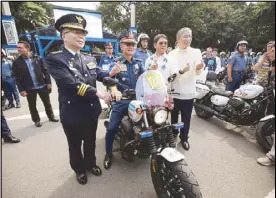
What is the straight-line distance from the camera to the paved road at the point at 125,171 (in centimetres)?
219

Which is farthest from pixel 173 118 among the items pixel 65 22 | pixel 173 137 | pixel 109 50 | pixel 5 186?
pixel 109 50

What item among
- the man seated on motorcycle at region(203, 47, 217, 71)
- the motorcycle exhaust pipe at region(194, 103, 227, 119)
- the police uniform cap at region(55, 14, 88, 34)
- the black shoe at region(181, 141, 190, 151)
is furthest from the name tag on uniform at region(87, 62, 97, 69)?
the man seated on motorcycle at region(203, 47, 217, 71)

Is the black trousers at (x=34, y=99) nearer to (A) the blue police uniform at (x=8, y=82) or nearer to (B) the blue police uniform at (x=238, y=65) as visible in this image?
(A) the blue police uniform at (x=8, y=82)

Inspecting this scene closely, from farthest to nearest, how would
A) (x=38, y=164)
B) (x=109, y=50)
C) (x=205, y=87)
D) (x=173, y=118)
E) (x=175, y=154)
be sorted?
(x=109, y=50) < (x=205, y=87) < (x=173, y=118) < (x=38, y=164) < (x=175, y=154)

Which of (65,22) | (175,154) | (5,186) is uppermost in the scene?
(65,22)

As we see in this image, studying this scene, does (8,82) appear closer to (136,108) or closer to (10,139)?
(10,139)

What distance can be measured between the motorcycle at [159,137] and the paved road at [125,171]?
43 centimetres

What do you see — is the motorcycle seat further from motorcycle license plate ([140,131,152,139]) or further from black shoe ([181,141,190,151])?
motorcycle license plate ([140,131,152,139])

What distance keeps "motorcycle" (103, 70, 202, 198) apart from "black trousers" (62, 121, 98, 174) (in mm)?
590

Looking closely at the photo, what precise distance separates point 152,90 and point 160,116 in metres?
0.30

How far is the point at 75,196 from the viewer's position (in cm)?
212

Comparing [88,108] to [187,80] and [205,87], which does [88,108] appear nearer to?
[187,80]

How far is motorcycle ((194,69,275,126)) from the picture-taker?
313cm

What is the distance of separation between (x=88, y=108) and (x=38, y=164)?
1.41m
